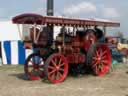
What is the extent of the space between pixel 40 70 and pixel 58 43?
51.6 inches

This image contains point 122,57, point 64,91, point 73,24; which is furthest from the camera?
point 122,57

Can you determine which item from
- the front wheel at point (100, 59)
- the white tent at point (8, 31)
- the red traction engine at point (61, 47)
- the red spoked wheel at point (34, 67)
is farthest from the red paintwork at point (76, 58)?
the white tent at point (8, 31)

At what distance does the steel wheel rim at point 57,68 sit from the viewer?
43.5 ft

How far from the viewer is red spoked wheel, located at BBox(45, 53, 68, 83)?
13.1 metres

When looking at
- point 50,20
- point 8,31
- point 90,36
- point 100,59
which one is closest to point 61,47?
point 50,20

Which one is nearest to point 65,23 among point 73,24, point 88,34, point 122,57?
point 73,24

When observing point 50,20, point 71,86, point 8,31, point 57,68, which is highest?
point 50,20

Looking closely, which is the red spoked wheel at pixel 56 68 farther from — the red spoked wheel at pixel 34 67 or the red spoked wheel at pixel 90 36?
the red spoked wheel at pixel 90 36

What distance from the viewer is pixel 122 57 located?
79.8ft

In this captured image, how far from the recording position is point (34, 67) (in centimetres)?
1462

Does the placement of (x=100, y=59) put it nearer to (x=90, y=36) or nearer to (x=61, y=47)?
(x=90, y=36)

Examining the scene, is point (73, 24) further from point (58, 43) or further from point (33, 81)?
point (33, 81)

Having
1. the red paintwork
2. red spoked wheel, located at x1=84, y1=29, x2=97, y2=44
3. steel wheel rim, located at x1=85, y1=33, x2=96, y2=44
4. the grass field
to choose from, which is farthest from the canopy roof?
the grass field

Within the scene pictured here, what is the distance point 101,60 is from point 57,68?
245cm
